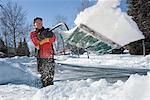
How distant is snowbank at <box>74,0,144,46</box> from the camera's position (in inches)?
187

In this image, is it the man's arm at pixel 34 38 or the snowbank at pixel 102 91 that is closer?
the snowbank at pixel 102 91

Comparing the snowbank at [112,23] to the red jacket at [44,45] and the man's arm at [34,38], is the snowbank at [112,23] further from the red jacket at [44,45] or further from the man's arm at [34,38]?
the man's arm at [34,38]

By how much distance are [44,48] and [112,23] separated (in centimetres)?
392

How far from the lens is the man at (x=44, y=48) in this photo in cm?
831

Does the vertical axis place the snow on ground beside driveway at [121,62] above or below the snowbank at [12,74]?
above

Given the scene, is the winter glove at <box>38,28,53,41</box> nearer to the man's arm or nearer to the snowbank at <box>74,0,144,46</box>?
the man's arm

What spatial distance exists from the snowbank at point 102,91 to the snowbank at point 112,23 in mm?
845

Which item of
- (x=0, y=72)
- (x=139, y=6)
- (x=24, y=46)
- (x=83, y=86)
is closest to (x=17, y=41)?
(x=24, y=46)

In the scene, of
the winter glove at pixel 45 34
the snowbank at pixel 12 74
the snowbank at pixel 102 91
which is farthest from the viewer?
the snowbank at pixel 12 74

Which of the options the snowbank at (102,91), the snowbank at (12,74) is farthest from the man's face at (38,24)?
the snowbank at (12,74)

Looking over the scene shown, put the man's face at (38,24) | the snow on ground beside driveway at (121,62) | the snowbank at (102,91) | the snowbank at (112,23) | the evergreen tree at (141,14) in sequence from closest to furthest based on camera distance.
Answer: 1. the snowbank at (112,23)
2. the snowbank at (102,91)
3. the man's face at (38,24)
4. the snow on ground beside driveway at (121,62)
5. the evergreen tree at (141,14)

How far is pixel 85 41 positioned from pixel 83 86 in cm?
224

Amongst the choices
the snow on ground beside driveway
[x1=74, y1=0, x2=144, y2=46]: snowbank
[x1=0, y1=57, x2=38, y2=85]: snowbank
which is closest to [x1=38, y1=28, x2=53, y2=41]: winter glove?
[x1=74, y1=0, x2=144, y2=46]: snowbank

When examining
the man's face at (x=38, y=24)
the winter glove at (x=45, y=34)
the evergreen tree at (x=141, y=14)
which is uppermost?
the evergreen tree at (x=141, y=14)
